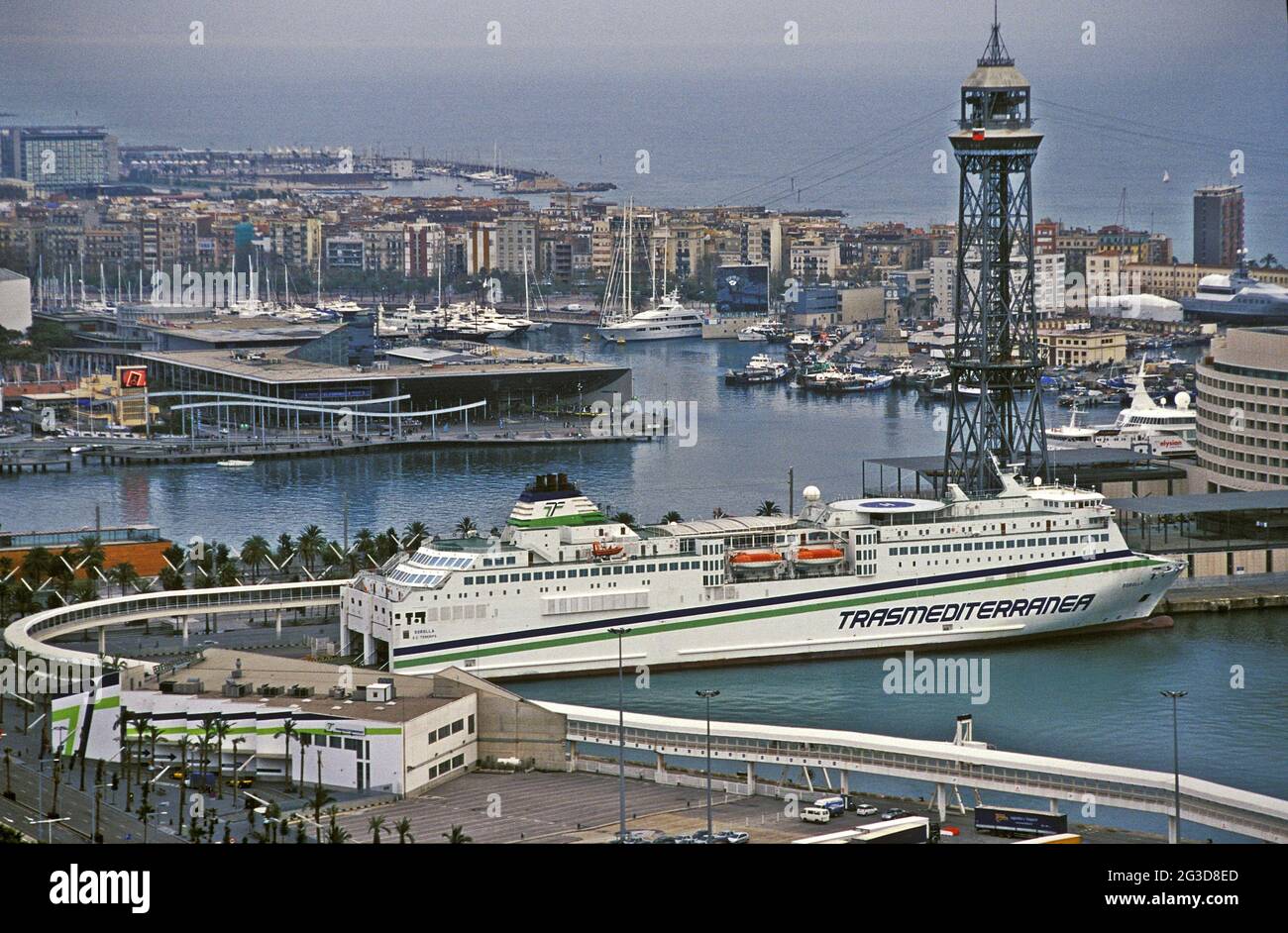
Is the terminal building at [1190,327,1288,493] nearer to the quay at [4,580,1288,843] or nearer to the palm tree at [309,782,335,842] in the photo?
the quay at [4,580,1288,843]

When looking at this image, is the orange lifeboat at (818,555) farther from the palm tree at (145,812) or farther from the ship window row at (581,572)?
the palm tree at (145,812)

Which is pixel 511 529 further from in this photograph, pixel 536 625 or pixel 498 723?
pixel 498 723

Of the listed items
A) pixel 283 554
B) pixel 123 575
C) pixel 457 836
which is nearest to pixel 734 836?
pixel 457 836

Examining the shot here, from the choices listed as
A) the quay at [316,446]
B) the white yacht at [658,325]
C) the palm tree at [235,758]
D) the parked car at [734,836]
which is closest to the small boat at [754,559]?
the palm tree at [235,758]

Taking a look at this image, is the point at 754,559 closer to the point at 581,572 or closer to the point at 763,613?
the point at 763,613
